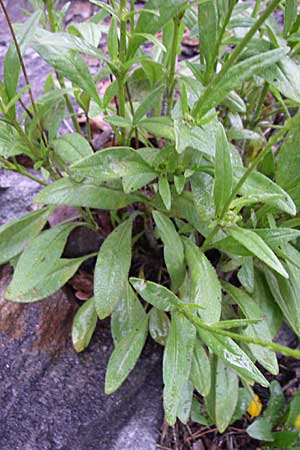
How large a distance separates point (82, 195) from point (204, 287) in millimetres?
323

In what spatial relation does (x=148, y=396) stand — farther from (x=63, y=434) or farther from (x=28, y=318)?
(x=28, y=318)

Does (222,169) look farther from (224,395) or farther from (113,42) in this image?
(224,395)

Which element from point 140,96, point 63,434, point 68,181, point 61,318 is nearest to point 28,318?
point 61,318

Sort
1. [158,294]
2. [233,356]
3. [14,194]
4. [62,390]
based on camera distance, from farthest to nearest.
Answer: [14,194]
[62,390]
[158,294]
[233,356]

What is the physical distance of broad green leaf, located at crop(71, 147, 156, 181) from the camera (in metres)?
0.89

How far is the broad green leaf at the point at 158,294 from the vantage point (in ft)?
2.81

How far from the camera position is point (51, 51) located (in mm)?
882

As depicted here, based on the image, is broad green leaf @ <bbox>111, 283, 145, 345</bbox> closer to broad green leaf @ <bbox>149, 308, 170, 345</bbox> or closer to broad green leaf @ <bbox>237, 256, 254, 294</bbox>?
broad green leaf @ <bbox>149, 308, 170, 345</bbox>

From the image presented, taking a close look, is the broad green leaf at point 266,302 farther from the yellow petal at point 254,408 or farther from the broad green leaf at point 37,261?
the broad green leaf at point 37,261

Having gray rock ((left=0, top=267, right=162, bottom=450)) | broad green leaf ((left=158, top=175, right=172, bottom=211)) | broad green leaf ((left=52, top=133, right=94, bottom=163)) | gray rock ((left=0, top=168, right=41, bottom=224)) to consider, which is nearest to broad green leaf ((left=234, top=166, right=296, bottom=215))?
broad green leaf ((left=158, top=175, right=172, bottom=211))

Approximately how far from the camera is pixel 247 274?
1058 mm

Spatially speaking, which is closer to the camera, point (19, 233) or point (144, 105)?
point (144, 105)

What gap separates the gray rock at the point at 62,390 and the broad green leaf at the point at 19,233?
145 mm

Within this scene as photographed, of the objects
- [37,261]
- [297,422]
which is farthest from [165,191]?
[297,422]
